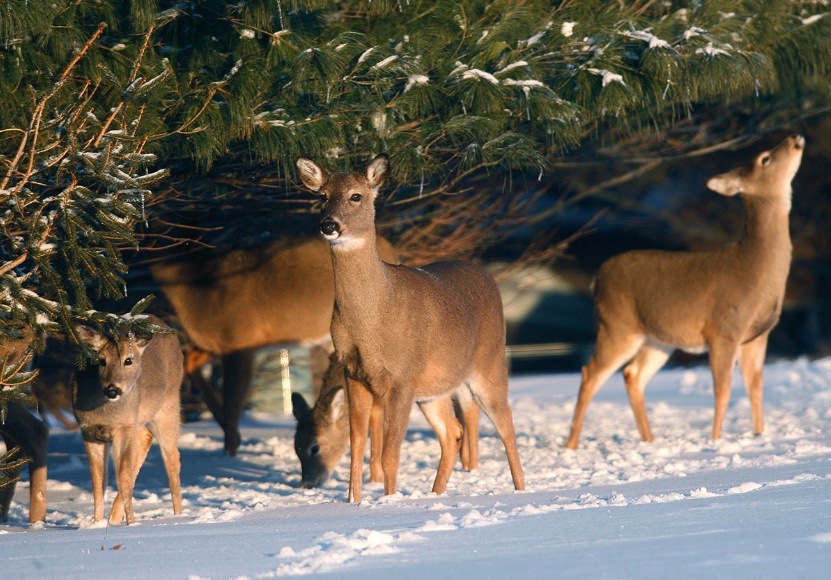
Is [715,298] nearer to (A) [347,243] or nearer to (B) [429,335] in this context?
(B) [429,335]

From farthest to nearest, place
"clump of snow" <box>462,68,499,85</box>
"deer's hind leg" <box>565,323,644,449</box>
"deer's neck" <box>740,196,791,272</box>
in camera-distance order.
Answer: "deer's hind leg" <box>565,323,644,449</box>
"deer's neck" <box>740,196,791,272</box>
"clump of snow" <box>462,68,499,85</box>

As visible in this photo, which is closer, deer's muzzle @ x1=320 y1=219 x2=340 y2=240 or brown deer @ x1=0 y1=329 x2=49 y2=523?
deer's muzzle @ x1=320 y1=219 x2=340 y2=240

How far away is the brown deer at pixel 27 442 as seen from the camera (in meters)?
6.80

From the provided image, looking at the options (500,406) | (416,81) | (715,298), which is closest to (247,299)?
(500,406)

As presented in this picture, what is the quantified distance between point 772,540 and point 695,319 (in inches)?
221

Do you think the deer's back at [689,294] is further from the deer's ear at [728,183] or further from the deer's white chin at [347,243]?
the deer's white chin at [347,243]

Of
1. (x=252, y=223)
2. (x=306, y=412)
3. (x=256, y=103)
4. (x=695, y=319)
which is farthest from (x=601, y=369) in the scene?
(x=256, y=103)

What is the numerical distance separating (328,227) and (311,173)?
534mm

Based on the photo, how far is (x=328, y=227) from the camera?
240 inches

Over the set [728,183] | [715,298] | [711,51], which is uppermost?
[711,51]

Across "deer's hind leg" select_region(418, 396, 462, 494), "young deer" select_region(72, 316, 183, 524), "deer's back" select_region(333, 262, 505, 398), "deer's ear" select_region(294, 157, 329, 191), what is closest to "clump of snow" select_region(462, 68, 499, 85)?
"deer's ear" select_region(294, 157, 329, 191)

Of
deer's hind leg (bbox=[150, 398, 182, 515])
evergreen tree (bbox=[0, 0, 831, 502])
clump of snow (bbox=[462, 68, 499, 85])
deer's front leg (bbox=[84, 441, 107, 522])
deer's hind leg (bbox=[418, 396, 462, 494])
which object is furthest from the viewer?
deer's hind leg (bbox=[418, 396, 462, 494])

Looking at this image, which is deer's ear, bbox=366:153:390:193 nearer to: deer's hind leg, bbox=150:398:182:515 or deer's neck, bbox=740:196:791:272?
deer's hind leg, bbox=150:398:182:515

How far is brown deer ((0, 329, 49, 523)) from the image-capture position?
680cm
